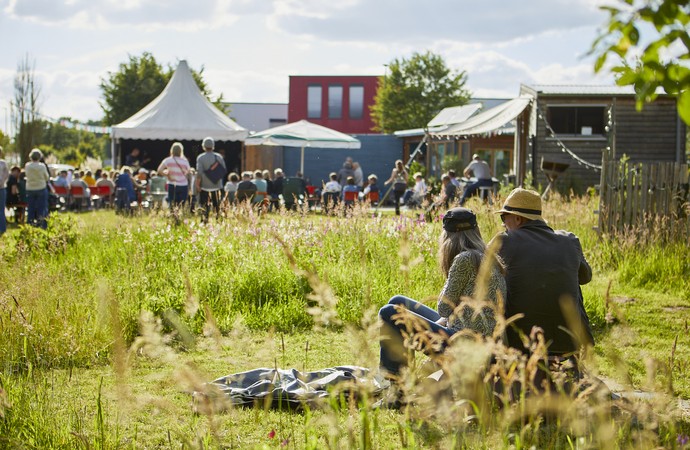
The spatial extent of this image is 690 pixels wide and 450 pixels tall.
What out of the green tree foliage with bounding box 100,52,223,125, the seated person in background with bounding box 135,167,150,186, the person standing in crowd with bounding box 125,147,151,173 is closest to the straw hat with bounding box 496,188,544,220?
the seated person in background with bounding box 135,167,150,186

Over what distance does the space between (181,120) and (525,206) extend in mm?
19343

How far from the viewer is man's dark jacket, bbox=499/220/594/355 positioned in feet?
15.5

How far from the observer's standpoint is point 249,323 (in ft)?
23.5

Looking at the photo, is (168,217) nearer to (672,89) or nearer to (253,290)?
(253,290)

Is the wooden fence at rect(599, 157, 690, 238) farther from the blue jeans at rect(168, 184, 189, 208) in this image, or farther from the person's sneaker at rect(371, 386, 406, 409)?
the blue jeans at rect(168, 184, 189, 208)

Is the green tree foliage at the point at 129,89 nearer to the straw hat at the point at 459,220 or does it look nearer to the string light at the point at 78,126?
the string light at the point at 78,126

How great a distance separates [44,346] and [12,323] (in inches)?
10.1

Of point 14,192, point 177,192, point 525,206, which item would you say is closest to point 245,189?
point 177,192

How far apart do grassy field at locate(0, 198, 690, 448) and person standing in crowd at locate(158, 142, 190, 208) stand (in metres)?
3.37

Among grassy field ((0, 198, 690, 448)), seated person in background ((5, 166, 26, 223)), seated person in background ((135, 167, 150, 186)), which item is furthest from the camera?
seated person in background ((135, 167, 150, 186))

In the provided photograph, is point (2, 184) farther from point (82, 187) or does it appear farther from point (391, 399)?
point (391, 399)

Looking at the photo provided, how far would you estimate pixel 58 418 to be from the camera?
4023mm

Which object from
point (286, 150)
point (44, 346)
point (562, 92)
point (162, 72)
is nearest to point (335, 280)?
point (44, 346)

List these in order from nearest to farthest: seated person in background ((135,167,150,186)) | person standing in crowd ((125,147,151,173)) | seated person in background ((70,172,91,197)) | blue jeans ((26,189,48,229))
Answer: blue jeans ((26,189,48,229))
seated person in background ((70,172,91,197))
seated person in background ((135,167,150,186))
person standing in crowd ((125,147,151,173))
